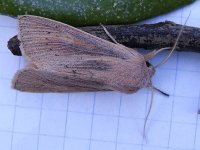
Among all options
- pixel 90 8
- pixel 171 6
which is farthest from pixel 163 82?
pixel 90 8

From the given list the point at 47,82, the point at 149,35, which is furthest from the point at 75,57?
the point at 149,35

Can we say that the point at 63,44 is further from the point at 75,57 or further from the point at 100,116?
the point at 100,116

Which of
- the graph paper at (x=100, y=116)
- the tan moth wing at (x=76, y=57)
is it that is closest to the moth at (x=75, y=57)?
the tan moth wing at (x=76, y=57)

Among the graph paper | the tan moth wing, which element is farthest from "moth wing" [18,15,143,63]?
the graph paper

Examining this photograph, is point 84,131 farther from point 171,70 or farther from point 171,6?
point 171,6

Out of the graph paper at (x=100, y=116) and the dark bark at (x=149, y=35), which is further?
the graph paper at (x=100, y=116)

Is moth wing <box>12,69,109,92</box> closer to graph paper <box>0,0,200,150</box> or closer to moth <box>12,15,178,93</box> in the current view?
moth <box>12,15,178,93</box>

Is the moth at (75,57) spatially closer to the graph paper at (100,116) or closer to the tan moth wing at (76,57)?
the tan moth wing at (76,57)
